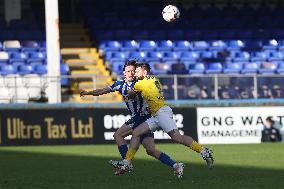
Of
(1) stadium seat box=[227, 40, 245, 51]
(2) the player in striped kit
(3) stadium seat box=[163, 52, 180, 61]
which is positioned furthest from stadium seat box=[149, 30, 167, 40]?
(2) the player in striped kit

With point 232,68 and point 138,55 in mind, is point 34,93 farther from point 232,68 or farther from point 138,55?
point 232,68

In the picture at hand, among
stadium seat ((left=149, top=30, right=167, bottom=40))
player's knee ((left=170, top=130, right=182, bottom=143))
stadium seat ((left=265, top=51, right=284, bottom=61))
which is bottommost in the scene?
player's knee ((left=170, top=130, right=182, bottom=143))

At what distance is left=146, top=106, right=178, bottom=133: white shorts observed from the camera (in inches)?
535

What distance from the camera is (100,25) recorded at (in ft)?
104

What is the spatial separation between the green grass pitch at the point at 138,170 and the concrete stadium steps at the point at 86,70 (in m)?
3.09

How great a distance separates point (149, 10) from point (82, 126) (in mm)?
10392

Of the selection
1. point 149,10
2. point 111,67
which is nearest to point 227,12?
point 149,10

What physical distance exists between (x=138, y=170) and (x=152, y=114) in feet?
5.54

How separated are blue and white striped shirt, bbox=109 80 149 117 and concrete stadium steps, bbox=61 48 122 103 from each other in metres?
10.3

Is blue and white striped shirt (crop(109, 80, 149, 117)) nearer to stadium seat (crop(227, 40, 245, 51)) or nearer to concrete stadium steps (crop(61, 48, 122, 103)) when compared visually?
concrete stadium steps (crop(61, 48, 122, 103))

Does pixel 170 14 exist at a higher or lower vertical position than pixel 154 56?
higher

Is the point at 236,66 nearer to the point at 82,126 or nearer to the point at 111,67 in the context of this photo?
the point at 111,67

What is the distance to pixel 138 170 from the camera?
49.5 ft

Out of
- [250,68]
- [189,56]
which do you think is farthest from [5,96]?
[250,68]
